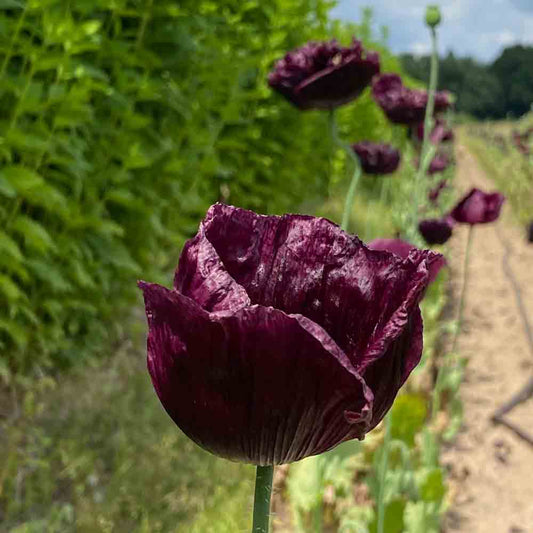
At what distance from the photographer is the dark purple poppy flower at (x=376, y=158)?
8.09ft

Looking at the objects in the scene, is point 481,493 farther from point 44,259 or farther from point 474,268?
point 474,268

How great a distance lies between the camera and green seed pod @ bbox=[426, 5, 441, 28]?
1.97 meters

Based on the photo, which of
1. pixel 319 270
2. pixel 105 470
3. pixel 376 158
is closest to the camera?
pixel 319 270

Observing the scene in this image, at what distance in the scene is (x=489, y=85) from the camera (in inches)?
2276

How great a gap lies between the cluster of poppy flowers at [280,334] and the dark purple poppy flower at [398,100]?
1973mm

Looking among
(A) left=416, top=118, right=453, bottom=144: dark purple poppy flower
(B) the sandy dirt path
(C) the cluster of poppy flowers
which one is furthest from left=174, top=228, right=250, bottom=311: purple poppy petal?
(B) the sandy dirt path

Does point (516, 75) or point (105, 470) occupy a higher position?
point (516, 75)

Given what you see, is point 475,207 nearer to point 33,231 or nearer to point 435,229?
point 435,229

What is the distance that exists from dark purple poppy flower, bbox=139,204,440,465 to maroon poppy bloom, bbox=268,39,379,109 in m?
1.23

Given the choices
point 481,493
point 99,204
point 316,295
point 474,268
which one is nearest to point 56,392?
point 99,204

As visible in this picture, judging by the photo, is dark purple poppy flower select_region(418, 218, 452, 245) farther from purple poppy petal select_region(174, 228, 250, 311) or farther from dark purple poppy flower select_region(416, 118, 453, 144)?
purple poppy petal select_region(174, 228, 250, 311)

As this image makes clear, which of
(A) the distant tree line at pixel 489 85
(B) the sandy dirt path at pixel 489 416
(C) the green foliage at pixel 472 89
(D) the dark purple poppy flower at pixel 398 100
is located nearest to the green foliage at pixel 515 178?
(B) the sandy dirt path at pixel 489 416

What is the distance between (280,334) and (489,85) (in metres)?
61.1

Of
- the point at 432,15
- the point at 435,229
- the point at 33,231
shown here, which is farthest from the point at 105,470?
the point at 432,15
